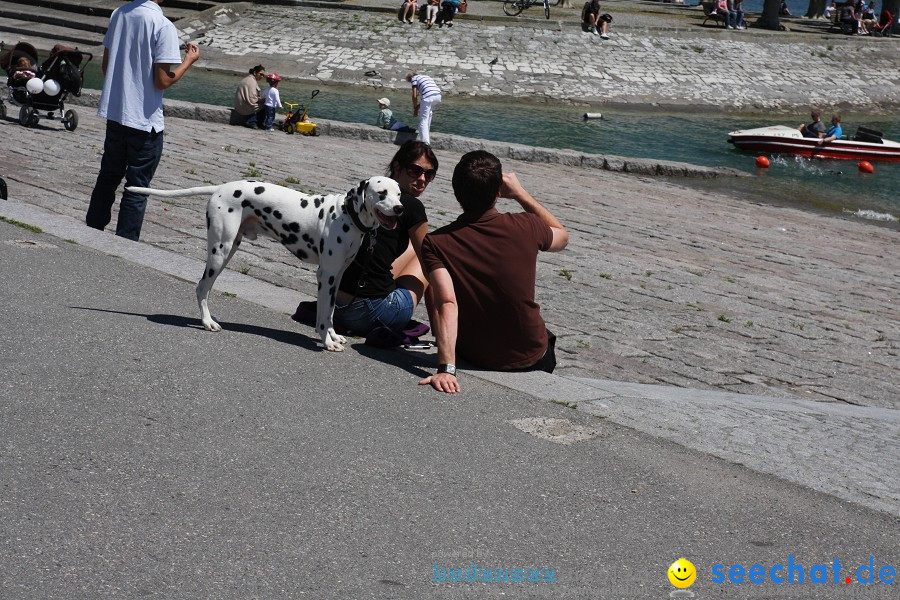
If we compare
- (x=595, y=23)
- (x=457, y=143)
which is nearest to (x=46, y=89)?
(x=457, y=143)

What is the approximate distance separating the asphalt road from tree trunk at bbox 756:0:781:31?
51068 millimetres

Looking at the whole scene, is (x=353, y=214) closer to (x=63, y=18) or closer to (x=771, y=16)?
(x=63, y=18)

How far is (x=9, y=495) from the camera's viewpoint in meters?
4.29

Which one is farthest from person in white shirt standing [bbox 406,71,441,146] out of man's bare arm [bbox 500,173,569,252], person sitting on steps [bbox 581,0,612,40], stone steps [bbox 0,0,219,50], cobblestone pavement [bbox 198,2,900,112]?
person sitting on steps [bbox 581,0,612,40]

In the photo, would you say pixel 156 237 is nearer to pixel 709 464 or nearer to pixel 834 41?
pixel 709 464

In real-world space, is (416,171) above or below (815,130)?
above

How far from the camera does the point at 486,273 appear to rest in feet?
21.0

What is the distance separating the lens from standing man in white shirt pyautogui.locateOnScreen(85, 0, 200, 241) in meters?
8.39

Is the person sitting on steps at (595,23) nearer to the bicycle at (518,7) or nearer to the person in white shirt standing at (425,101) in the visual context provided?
the bicycle at (518,7)

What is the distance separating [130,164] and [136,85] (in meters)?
0.61

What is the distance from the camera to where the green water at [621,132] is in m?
26.1

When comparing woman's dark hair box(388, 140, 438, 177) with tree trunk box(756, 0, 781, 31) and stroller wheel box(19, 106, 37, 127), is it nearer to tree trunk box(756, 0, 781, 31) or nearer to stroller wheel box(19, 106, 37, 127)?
stroller wheel box(19, 106, 37, 127)

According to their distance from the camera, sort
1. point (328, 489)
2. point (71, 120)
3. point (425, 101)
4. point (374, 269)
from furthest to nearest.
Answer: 1. point (425, 101)
2. point (71, 120)
3. point (374, 269)
4. point (328, 489)

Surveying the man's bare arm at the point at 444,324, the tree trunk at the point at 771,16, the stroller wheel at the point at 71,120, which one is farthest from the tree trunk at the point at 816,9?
the man's bare arm at the point at 444,324
